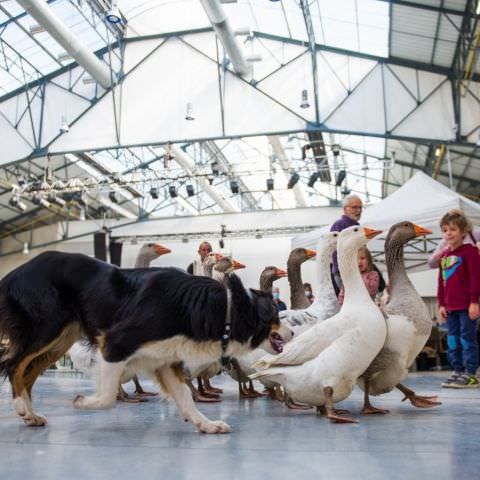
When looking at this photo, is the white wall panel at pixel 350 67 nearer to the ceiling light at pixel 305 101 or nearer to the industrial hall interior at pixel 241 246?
the industrial hall interior at pixel 241 246

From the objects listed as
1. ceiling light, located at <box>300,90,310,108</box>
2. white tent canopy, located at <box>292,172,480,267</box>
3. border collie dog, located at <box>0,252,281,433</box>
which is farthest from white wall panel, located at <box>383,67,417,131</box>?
border collie dog, located at <box>0,252,281,433</box>

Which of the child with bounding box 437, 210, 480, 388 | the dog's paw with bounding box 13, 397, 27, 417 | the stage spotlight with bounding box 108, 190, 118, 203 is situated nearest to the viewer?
the dog's paw with bounding box 13, 397, 27, 417

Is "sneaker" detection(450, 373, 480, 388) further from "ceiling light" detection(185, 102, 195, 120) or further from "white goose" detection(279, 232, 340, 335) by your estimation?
"ceiling light" detection(185, 102, 195, 120)

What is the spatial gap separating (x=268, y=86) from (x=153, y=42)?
3760mm

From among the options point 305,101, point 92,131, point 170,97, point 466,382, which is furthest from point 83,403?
point 92,131

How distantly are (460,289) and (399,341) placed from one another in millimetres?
2298

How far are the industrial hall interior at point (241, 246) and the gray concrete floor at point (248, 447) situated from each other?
0.02 meters

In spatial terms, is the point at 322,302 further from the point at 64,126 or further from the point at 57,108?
the point at 57,108

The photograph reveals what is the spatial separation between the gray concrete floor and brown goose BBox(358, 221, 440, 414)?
0.18 m

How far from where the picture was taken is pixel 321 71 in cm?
1542

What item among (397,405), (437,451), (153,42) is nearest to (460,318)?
(397,405)

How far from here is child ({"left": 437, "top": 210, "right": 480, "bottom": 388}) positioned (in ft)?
17.3

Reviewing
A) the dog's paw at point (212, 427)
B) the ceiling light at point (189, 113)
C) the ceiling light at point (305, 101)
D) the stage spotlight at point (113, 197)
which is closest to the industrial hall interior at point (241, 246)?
the dog's paw at point (212, 427)

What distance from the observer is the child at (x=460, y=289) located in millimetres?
5285
